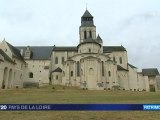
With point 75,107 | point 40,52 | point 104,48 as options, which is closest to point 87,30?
point 104,48

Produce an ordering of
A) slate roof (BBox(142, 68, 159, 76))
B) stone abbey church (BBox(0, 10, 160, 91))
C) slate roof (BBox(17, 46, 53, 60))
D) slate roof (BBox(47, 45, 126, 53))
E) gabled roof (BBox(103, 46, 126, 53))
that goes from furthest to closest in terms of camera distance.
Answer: slate roof (BBox(142, 68, 159, 76)) → gabled roof (BBox(103, 46, 126, 53)) → slate roof (BBox(47, 45, 126, 53)) → slate roof (BBox(17, 46, 53, 60)) → stone abbey church (BBox(0, 10, 160, 91))

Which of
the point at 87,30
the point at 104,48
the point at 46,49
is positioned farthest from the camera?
the point at 104,48

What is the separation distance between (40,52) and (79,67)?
22041 mm

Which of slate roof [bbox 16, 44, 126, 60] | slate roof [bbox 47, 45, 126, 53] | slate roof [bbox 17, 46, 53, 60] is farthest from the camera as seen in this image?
slate roof [bbox 47, 45, 126, 53]

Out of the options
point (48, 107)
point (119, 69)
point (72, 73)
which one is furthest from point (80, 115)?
point (119, 69)

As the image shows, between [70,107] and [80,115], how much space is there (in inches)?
68.7

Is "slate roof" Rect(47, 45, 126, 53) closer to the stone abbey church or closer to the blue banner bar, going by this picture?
the stone abbey church

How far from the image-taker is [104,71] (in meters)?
71.8

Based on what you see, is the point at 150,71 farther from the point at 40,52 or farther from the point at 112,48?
the point at 40,52

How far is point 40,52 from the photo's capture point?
3376 inches

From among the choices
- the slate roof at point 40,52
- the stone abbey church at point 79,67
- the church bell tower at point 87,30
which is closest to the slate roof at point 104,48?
the stone abbey church at point 79,67

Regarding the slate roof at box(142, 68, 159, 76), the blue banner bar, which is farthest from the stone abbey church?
the blue banner bar

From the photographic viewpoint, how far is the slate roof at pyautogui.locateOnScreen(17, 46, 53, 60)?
273ft

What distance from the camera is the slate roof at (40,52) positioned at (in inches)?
3270
